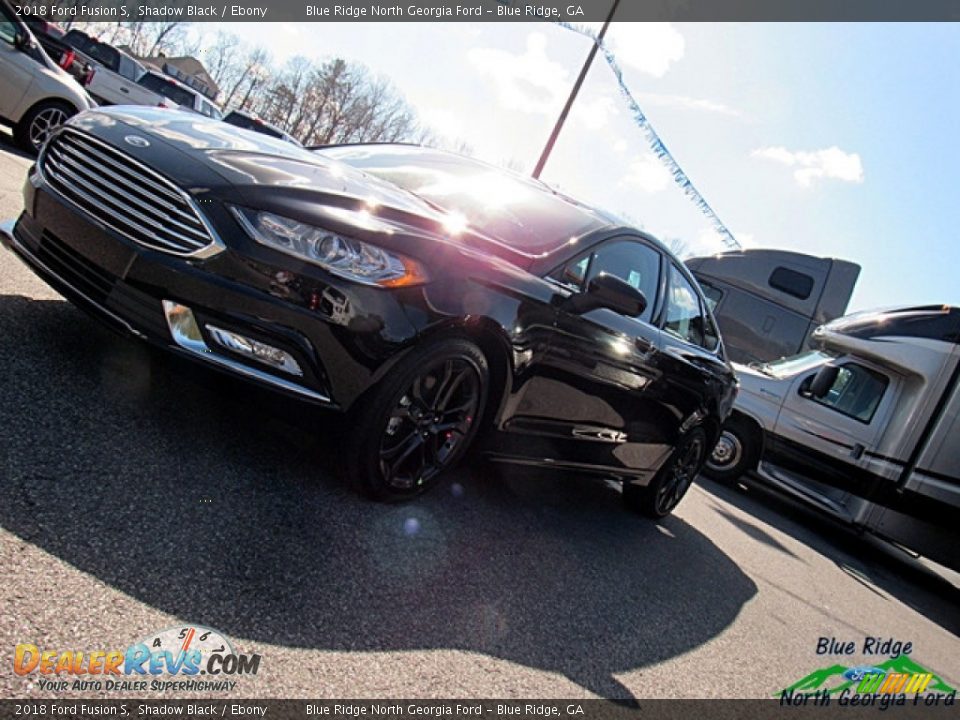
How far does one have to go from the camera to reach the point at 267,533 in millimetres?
2371

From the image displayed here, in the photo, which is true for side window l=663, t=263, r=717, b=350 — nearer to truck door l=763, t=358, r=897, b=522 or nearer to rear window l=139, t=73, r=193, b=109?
truck door l=763, t=358, r=897, b=522

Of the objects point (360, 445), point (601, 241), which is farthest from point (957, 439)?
point (360, 445)

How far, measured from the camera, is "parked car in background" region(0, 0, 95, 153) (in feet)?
24.2

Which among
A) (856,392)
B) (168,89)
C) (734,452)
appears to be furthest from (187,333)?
(168,89)

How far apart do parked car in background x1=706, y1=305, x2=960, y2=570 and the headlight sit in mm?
6591

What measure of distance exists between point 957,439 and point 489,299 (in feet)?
20.9

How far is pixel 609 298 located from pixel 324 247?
4.38 feet

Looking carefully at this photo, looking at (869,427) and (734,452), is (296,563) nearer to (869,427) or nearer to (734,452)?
(734,452)

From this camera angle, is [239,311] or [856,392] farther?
[856,392]

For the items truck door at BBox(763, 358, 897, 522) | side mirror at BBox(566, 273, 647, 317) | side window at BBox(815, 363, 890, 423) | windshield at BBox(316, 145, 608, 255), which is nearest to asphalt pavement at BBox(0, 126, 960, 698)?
side mirror at BBox(566, 273, 647, 317)

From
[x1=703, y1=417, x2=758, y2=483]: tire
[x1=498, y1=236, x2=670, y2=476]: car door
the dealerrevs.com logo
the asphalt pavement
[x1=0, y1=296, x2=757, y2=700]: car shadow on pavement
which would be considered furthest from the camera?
[x1=703, y1=417, x2=758, y2=483]: tire

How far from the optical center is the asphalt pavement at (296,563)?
1.85 m

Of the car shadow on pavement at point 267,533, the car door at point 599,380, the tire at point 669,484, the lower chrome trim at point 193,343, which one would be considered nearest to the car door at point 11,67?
the car shadow on pavement at point 267,533

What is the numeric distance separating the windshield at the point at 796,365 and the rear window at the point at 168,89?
15.7 meters
